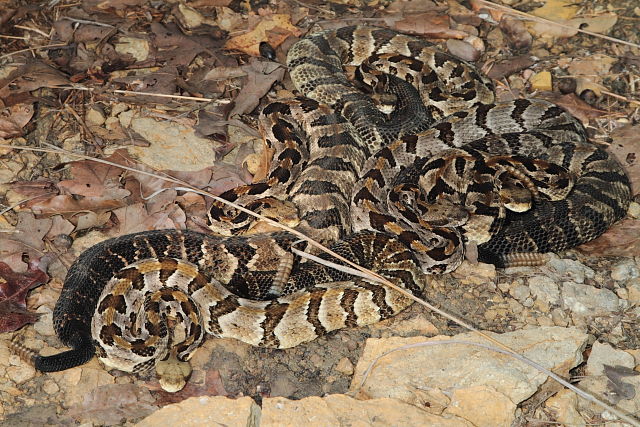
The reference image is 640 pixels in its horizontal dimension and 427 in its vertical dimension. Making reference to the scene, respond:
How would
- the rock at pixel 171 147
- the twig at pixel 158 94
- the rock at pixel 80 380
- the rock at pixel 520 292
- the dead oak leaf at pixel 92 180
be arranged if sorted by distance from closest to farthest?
the rock at pixel 80 380
the rock at pixel 520 292
the dead oak leaf at pixel 92 180
the rock at pixel 171 147
the twig at pixel 158 94

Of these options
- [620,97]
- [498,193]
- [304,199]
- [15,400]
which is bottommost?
[15,400]

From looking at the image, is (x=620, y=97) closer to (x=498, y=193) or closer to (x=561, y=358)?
(x=498, y=193)

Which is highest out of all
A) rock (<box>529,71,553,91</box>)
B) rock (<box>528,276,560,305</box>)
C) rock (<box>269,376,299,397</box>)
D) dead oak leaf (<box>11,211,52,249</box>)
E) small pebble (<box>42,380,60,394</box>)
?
rock (<box>529,71,553,91</box>)

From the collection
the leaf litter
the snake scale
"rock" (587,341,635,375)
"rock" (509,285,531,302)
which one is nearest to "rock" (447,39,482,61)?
the leaf litter

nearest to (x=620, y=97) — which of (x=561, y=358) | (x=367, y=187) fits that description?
(x=367, y=187)

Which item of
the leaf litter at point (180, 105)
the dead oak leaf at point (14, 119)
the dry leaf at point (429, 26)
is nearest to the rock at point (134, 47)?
the leaf litter at point (180, 105)

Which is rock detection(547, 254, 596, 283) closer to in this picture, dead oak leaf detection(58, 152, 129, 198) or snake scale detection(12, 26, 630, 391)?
snake scale detection(12, 26, 630, 391)

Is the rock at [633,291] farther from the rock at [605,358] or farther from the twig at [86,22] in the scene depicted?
the twig at [86,22]
